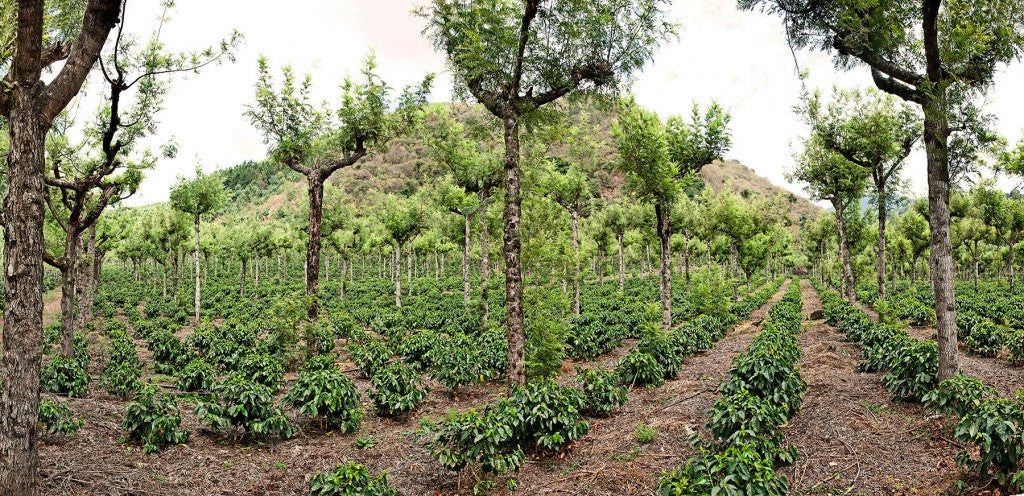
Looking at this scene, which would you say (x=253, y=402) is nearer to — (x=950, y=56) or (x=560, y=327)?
(x=560, y=327)

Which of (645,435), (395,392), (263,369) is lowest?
(645,435)

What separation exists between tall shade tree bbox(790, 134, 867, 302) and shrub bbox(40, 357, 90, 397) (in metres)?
26.5

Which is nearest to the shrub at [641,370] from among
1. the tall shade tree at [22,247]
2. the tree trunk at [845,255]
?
the tall shade tree at [22,247]

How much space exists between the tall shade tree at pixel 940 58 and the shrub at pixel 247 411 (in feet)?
37.4

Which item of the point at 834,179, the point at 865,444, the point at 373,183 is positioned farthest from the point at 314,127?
the point at 373,183

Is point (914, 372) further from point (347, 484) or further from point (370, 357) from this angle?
point (370, 357)

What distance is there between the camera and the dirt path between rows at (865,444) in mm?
6156

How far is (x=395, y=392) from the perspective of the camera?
35.0ft

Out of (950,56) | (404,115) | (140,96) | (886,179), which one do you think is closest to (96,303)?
(140,96)

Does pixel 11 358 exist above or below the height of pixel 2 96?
below

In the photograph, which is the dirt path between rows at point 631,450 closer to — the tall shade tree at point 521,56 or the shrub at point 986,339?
the tall shade tree at point 521,56

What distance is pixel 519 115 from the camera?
10.5 metres

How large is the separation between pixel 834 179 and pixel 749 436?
21.7m

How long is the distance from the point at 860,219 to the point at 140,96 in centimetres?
3504
